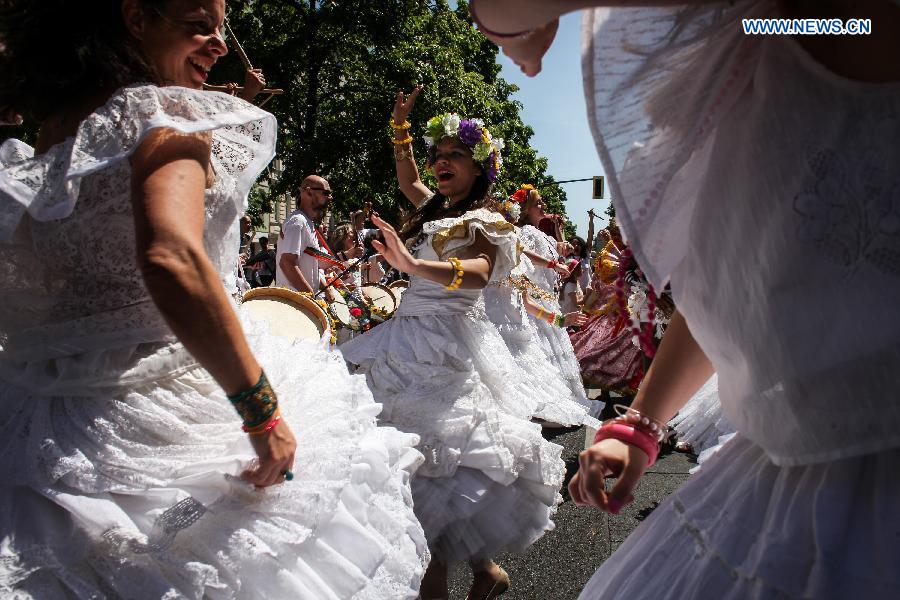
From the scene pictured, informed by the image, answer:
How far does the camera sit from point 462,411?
122 inches

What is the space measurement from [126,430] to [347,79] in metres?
18.0

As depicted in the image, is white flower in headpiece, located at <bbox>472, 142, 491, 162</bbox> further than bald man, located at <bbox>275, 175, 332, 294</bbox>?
No

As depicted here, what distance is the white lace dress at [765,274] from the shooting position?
3.14 ft

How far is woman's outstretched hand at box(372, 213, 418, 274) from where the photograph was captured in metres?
2.99

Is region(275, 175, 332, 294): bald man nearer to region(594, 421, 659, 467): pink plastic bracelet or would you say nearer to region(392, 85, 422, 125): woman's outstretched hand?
region(392, 85, 422, 125): woman's outstretched hand

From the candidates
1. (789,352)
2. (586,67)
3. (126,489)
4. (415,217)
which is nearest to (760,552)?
(789,352)

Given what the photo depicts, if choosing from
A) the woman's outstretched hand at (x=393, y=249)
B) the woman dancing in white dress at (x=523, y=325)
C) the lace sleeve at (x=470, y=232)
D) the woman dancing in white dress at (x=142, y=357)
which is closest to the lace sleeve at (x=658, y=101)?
the woman dancing in white dress at (x=142, y=357)

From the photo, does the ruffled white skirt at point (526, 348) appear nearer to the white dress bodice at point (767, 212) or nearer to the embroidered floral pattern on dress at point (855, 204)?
the white dress bodice at point (767, 212)

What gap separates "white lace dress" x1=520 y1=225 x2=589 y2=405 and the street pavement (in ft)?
5.43

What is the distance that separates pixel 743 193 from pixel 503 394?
240 centimetres

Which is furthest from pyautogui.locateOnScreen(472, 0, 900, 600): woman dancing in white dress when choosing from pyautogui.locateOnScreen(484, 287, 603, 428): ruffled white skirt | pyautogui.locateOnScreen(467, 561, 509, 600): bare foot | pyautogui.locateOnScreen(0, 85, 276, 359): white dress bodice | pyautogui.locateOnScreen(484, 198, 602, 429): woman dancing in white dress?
pyautogui.locateOnScreen(484, 198, 602, 429): woman dancing in white dress

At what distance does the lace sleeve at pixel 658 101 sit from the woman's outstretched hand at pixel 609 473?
0.33m

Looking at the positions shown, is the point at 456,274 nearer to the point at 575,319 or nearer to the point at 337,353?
the point at 337,353

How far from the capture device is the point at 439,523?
2986 mm
